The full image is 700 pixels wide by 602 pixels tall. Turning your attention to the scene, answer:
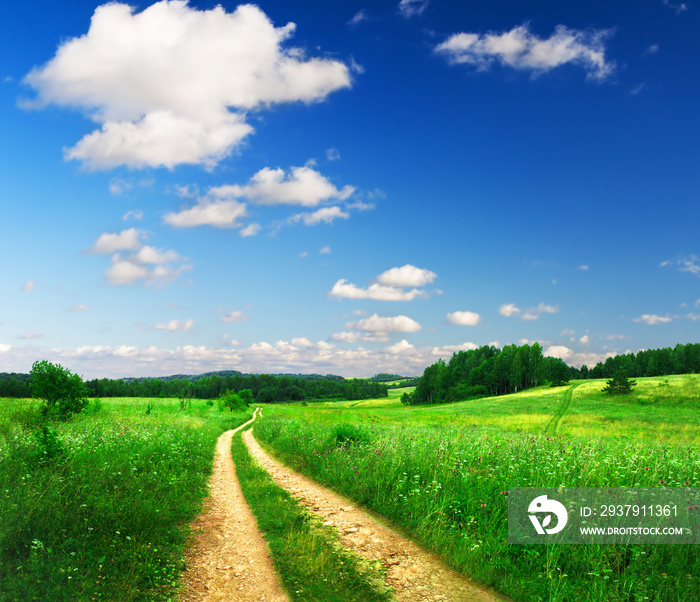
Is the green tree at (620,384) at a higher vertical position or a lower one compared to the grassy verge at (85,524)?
lower

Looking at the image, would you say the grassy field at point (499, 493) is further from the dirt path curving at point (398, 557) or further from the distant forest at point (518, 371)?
the distant forest at point (518, 371)

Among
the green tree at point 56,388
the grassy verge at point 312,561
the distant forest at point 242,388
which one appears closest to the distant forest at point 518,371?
the distant forest at point 242,388

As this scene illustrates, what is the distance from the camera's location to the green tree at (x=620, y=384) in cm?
6631

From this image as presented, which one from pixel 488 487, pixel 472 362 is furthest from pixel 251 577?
pixel 472 362

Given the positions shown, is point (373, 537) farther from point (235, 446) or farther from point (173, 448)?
point (235, 446)

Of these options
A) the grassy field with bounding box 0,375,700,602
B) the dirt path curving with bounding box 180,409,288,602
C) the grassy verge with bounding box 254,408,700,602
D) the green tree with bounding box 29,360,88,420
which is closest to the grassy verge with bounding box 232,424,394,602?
the grassy field with bounding box 0,375,700,602

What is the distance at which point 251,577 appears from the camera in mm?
6004

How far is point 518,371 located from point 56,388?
11337cm

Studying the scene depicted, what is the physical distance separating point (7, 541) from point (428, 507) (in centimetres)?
694

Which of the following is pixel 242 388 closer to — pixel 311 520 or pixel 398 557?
Result: pixel 311 520

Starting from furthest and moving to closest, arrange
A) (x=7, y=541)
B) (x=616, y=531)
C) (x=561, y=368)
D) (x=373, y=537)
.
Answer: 1. (x=561, y=368)
2. (x=373, y=537)
3. (x=616, y=531)
4. (x=7, y=541)

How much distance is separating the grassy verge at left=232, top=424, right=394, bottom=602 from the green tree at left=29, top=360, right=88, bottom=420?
1656 centimetres

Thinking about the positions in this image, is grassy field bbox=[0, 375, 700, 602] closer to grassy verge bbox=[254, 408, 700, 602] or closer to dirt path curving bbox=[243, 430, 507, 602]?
grassy verge bbox=[254, 408, 700, 602]

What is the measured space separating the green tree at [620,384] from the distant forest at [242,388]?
106334 mm
